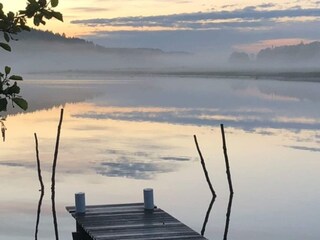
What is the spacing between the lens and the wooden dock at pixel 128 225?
432 inches

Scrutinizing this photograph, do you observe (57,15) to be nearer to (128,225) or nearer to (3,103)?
(3,103)

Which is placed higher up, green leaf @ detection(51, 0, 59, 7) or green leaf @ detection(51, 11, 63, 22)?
green leaf @ detection(51, 0, 59, 7)

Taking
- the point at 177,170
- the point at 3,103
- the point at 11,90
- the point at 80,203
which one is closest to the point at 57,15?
the point at 11,90

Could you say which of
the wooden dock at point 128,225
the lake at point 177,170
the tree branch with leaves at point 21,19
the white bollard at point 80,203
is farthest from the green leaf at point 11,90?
the lake at point 177,170

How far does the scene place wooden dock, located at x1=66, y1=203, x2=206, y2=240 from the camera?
36.0 feet

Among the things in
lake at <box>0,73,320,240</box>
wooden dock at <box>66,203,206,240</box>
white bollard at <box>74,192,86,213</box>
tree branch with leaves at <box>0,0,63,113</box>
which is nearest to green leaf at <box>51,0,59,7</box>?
tree branch with leaves at <box>0,0,63,113</box>

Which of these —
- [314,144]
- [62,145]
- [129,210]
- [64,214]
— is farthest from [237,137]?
[129,210]

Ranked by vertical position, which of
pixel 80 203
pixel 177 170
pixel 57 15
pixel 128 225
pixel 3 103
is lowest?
pixel 128 225

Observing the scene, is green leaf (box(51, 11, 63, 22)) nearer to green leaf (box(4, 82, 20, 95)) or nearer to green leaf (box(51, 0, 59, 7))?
green leaf (box(51, 0, 59, 7))

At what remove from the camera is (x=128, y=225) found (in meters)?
11.7

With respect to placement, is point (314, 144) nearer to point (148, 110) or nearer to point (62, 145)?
point (62, 145)

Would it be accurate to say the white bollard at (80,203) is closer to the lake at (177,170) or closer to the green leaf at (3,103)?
the lake at (177,170)

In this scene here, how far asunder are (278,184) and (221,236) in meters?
4.81

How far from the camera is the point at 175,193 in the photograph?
17531mm
